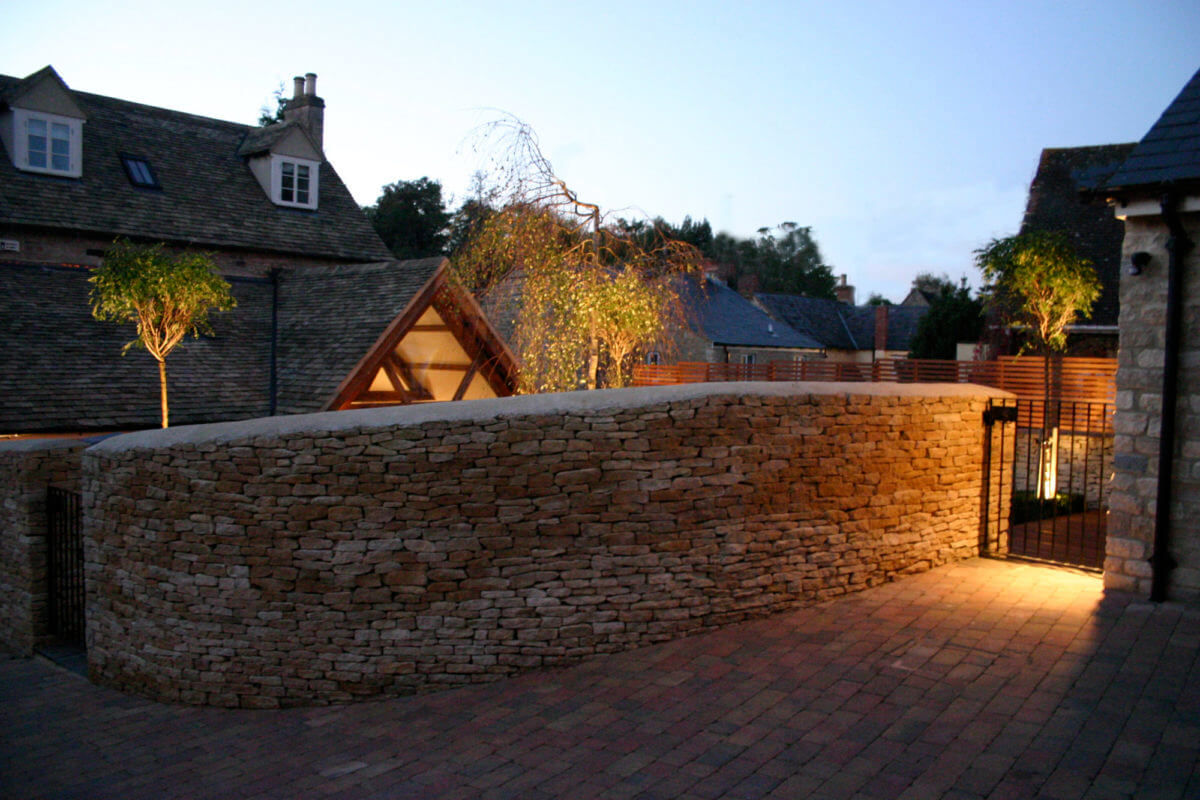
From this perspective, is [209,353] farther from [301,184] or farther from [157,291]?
[301,184]

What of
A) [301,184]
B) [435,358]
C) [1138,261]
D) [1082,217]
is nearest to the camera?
[1138,261]

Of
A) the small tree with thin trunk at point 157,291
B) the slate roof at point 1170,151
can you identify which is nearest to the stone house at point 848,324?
the small tree with thin trunk at point 157,291

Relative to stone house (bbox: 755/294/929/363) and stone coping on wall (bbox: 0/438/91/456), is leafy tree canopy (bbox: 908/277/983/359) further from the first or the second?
stone coping on wall (bbox: 0/438/91/456)

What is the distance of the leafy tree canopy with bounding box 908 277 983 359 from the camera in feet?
95.9

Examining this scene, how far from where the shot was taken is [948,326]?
2961 centimetres

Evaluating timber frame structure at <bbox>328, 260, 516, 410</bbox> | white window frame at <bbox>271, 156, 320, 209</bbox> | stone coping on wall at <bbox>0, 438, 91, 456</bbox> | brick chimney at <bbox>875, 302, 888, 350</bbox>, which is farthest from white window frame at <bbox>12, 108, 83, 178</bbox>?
brick chimney at <bbox>875, 302, 888, 350</bbox>

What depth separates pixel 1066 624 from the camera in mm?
7117

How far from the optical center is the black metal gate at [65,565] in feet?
29.7

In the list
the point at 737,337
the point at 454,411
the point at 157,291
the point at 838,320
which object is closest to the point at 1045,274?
the point at 454,411

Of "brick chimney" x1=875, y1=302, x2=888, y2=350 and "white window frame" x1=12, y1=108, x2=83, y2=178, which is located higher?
"white window frame" x1=12, y1=108, x2=83, y2=178

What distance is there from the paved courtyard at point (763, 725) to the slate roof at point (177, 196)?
10760 millimetres

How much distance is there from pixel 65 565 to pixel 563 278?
6780 mm

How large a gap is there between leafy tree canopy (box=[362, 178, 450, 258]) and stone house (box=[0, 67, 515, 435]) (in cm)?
1792

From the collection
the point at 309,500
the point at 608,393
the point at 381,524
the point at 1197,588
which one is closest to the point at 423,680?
the point at 381,524
